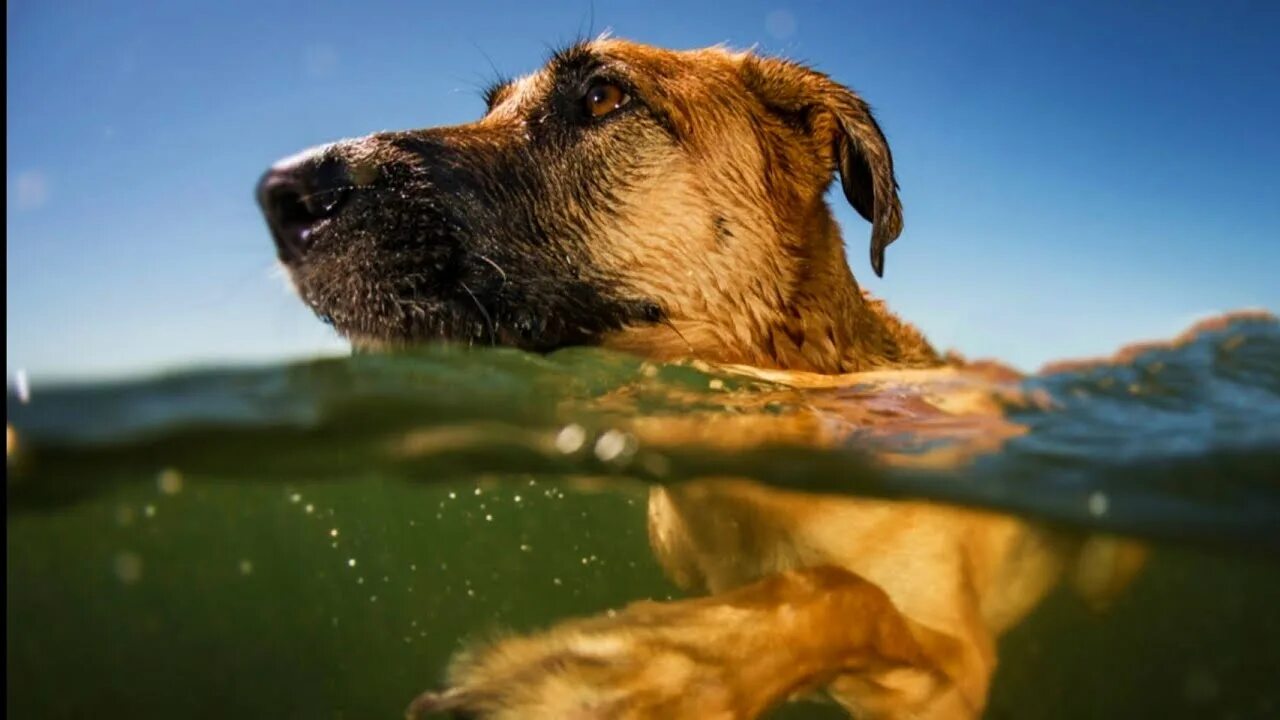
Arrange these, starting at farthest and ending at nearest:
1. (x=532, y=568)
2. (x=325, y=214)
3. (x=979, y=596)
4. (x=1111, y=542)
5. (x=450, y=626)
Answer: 1. (x=450, y=626)
2. (x=532, y=568)
3. (x=1111, y=542)
4. (x=979, y=596)
5. (x=325, y=214)

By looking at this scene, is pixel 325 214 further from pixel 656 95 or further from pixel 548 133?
pixel 656 95

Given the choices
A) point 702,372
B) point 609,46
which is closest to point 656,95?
point 609,46

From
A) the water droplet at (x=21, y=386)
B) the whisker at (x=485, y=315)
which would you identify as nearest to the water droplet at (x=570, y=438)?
the whisker at (x=485, y=315)

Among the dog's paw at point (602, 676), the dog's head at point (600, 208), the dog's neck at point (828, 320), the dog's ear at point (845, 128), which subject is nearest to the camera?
the dog's paw at point (602, 676)

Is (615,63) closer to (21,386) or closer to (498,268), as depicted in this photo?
(498,268)

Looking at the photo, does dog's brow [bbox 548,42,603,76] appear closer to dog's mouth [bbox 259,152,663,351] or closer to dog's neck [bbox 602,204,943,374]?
dog's mouth [bbox 259,152,663,351]

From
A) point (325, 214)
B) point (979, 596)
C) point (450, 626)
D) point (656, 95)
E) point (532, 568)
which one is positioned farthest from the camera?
point (450, 626)

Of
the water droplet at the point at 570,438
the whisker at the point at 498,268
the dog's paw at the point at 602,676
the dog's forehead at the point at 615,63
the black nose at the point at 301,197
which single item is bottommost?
the dog's paw at the point at 602,676

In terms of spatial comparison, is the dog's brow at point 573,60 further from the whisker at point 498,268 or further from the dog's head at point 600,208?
the whisker at point 498,268
